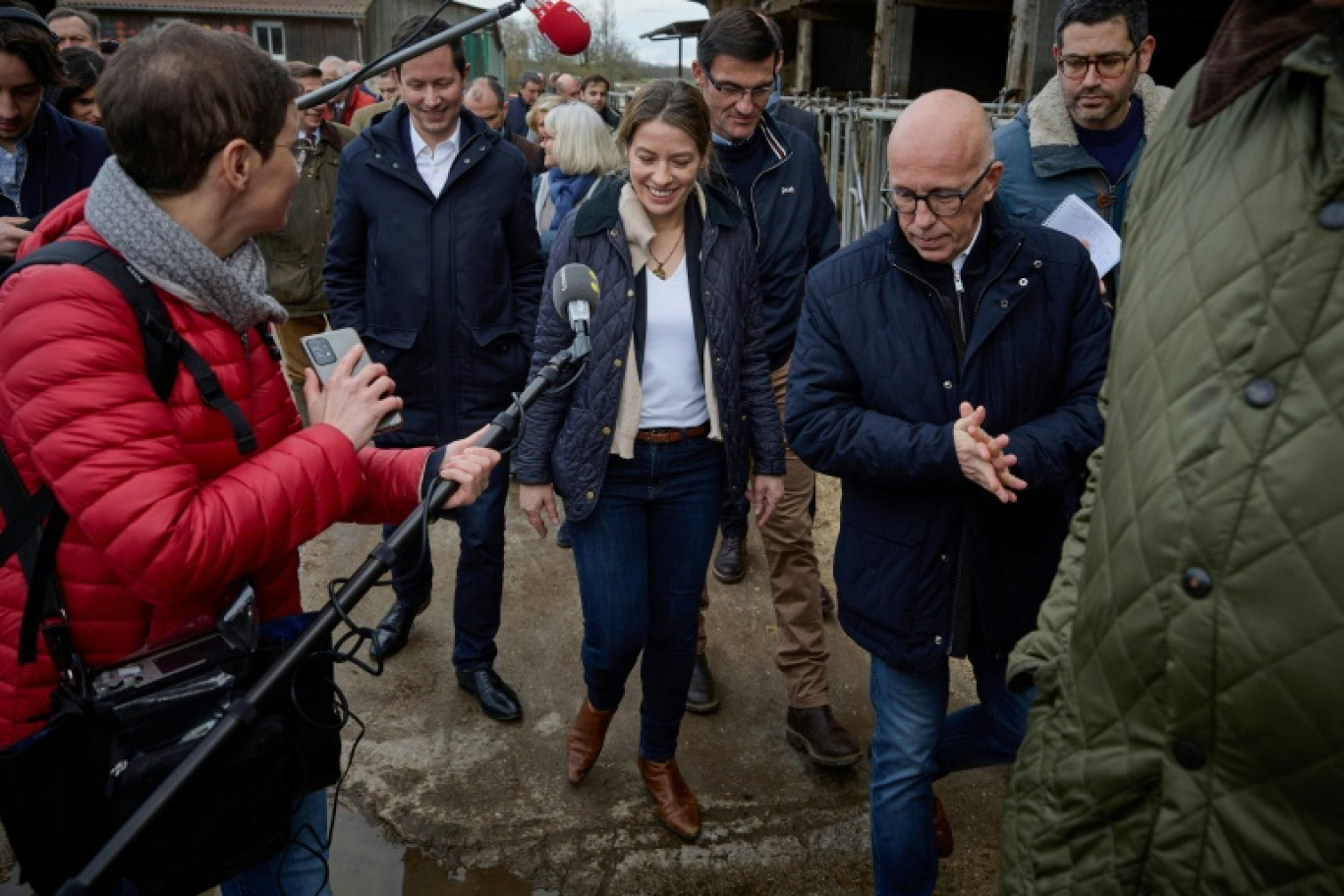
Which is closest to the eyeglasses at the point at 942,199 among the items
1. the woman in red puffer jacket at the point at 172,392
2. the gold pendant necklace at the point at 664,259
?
the gold pendant necklace at the point at 664,259

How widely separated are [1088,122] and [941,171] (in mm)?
1244

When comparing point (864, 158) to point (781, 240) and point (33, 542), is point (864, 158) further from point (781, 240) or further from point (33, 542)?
point (33, 542)

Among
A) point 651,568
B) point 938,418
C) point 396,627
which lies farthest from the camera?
point 396,627

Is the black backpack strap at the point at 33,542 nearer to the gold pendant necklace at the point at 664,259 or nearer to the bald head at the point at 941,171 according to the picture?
the gold pendant necklace at the point at 664,259

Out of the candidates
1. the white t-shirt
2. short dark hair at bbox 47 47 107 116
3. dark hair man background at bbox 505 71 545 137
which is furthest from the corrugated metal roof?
the white t-shirt

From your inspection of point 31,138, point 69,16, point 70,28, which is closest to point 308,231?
point 70,28

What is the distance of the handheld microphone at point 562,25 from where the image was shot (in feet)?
8.77

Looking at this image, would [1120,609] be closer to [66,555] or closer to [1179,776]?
[1179,776]

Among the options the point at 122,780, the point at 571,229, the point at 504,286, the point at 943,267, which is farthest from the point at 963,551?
the point at 504,286

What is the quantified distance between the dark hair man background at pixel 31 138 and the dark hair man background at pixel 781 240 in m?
2.16

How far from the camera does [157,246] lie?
176 centimetres

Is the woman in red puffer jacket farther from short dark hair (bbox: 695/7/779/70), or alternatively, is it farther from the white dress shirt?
short dark hair (bbox: 695/7/779/70)

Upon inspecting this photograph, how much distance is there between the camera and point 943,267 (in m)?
2.50

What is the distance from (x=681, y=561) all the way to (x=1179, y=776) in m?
1.89
